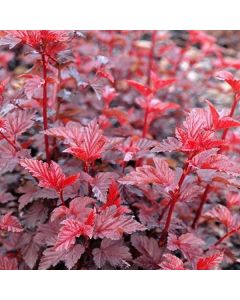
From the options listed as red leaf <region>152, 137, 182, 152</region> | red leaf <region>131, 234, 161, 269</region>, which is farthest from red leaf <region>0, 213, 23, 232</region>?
red leaf <region>152, 137, 182, 152</region>

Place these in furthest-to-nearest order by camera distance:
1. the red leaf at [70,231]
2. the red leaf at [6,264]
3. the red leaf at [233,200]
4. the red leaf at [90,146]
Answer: the red leaf at [233,200] < the red leaf at [6,264] < the red leaf at [90,146] < the red leaf at [70,231]

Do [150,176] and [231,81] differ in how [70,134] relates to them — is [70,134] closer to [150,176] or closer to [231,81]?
[150,176]

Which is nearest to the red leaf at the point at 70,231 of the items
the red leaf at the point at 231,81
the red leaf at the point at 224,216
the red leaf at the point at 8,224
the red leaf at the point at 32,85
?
the red leaf at the point at 8,224

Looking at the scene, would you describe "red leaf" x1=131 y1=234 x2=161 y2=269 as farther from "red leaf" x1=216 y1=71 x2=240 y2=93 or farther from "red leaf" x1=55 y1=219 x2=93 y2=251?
"red leaf" x1=216 y1=71 x2=240 y2=93

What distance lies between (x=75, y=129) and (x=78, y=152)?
0.11 meters

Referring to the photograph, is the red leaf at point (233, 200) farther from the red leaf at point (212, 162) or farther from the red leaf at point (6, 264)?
the red leaf at point (6, 264)

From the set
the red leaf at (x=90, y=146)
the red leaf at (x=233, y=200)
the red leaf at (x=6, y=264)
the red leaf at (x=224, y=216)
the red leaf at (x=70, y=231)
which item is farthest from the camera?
the red leaf at (x=233, y=200)

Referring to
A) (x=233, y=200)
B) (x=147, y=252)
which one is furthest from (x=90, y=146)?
(x=233, y=200)

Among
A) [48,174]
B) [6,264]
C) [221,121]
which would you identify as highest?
[221,121]

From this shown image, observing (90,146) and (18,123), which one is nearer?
(90,146)

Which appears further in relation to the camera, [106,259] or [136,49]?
[136,49]

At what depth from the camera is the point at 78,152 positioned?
1.35 m
